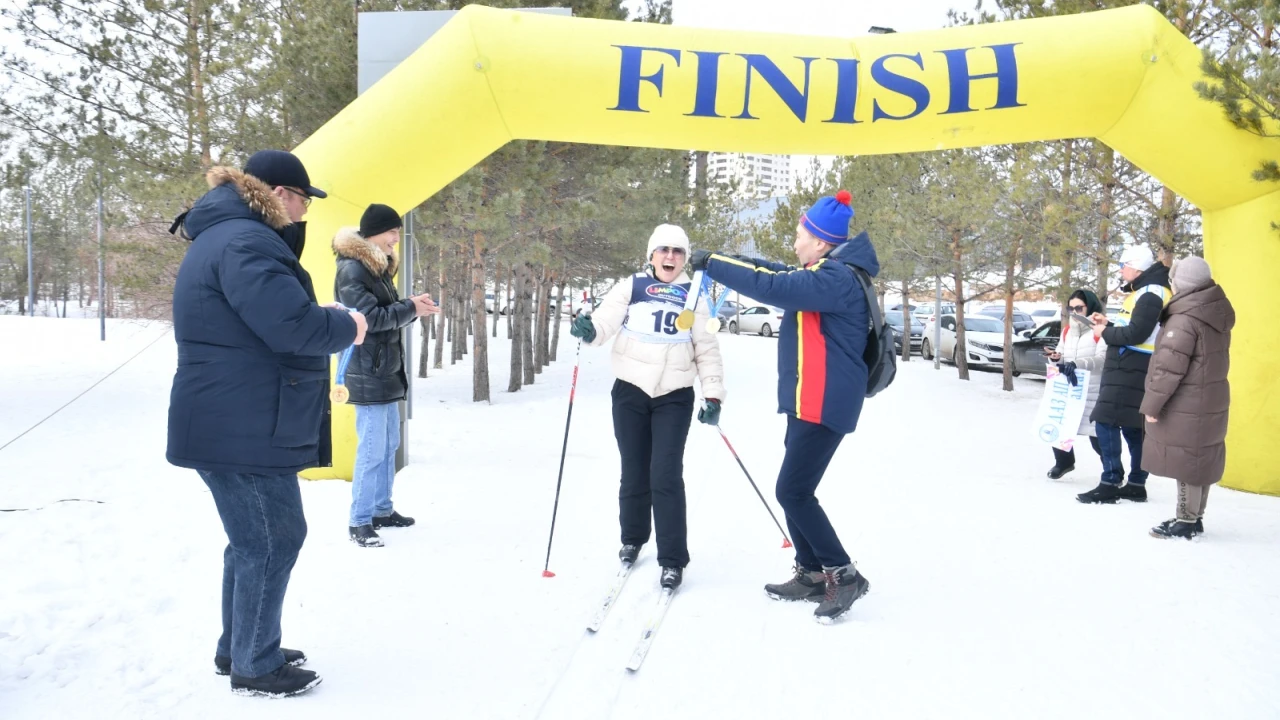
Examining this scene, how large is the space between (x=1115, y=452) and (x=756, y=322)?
29416 millimetres

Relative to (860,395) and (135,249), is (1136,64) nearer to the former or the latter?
(860,395)

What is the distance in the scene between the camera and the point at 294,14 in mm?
11000

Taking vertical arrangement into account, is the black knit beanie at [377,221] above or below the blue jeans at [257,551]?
above

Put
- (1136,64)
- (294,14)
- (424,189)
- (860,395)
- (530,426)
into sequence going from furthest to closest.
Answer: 1. (294,14)
2. (530,426)
3. (424,189)
4. (1136,64)
5. (860,395)

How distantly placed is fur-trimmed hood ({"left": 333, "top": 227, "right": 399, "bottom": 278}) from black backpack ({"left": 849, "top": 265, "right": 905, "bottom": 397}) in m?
2.56

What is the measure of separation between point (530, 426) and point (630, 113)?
14.7ft

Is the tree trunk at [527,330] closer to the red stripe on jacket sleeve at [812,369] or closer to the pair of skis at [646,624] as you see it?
the pair of skis at [646,624]

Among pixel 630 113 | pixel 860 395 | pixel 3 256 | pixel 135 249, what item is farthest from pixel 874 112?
pixel 3 256

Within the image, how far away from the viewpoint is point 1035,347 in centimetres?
1727

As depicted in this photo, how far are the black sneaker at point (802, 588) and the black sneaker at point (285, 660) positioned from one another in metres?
2.14

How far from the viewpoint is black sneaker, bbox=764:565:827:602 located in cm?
416

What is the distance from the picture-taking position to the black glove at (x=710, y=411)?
432cm

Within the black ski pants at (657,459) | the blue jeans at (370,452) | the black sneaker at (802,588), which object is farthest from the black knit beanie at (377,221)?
the black sneaker at (802,588)

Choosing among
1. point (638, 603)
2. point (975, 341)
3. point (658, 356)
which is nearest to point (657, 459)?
point (658, 356)
